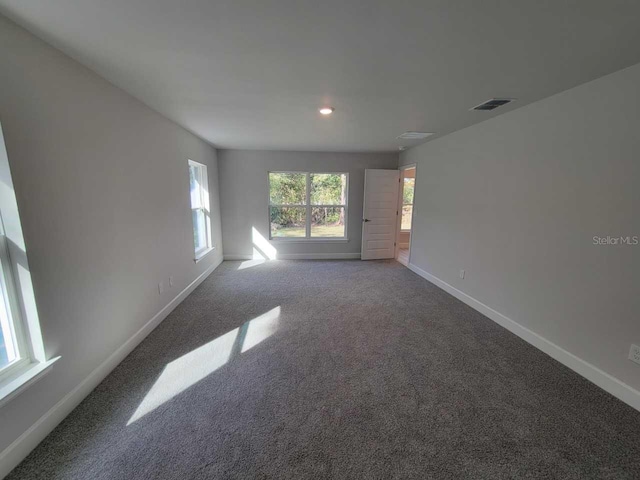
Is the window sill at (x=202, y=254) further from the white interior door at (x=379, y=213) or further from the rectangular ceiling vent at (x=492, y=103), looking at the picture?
the rectangular ceiling vent at (x=492, y=103)

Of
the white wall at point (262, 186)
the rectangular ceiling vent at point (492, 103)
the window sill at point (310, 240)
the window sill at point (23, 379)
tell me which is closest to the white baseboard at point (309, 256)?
the white wall at point (262, 186)

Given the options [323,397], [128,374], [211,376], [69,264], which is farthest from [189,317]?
[323,397]

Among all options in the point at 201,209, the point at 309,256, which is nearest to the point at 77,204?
the point at 201,209

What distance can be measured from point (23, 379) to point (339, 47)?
8.39 ft

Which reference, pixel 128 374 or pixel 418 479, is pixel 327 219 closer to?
pixel 128 374

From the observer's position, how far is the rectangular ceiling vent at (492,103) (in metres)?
2.41

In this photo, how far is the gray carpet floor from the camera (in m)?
1.40

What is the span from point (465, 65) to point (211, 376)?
2.92 metres

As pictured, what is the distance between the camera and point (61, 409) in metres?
1.65

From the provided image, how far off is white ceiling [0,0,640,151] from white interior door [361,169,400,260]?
284cm

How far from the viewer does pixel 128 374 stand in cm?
208

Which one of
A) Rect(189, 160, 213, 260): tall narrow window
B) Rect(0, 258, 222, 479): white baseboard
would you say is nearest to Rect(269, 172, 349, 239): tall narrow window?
Rect(189, 160, 213, 260): tall narrow window

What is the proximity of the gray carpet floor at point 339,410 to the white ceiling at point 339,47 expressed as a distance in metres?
2.27

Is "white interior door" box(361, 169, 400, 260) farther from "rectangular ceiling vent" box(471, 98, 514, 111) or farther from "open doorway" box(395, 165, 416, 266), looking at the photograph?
"rectangular ceiling vent" box(471, 98, 514, 111)
